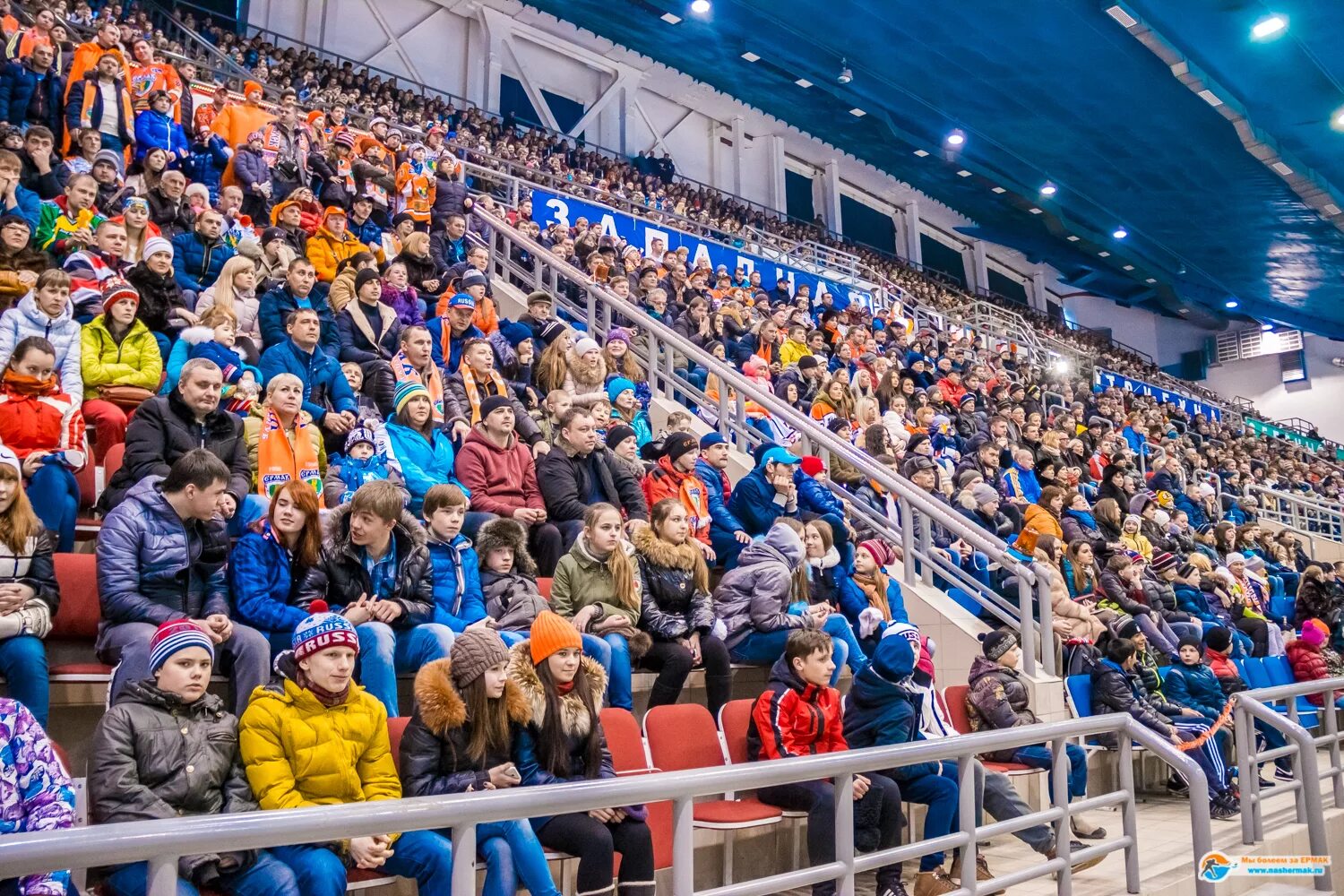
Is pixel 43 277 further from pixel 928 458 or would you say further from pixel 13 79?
pixel 928 458

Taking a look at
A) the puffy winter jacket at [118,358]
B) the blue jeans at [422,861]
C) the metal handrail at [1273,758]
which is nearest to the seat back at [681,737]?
the blue jeans at [422,861]

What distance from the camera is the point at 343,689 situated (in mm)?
3180

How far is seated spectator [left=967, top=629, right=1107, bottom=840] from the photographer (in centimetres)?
527

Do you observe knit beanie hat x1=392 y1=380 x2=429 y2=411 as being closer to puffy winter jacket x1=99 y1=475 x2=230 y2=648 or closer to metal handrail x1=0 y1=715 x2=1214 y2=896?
puffy winter jacket x1=99 y1=475 x2=230 y2=648

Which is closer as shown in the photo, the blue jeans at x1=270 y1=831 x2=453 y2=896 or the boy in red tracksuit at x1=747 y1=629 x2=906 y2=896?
the blue jeans at x1=270 y1=831 x2=453 y2=896

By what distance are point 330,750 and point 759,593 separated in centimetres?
265

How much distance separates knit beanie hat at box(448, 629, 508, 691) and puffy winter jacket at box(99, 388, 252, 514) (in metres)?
1.31

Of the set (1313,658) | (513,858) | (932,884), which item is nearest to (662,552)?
(932,884)

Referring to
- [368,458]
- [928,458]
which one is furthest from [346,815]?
[928,458]

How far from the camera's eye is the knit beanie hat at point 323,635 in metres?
3.13

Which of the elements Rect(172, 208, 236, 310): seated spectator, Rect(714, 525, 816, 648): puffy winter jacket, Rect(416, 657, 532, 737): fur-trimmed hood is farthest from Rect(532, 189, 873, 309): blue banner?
Rect(416, 657, 532, 737): fur-trimmed hood

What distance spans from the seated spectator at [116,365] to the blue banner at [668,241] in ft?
27.4

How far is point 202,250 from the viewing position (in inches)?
272

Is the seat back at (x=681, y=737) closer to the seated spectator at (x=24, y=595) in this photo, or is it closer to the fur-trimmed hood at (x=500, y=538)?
the fur-trimmed hood at (x=500, y=538)
